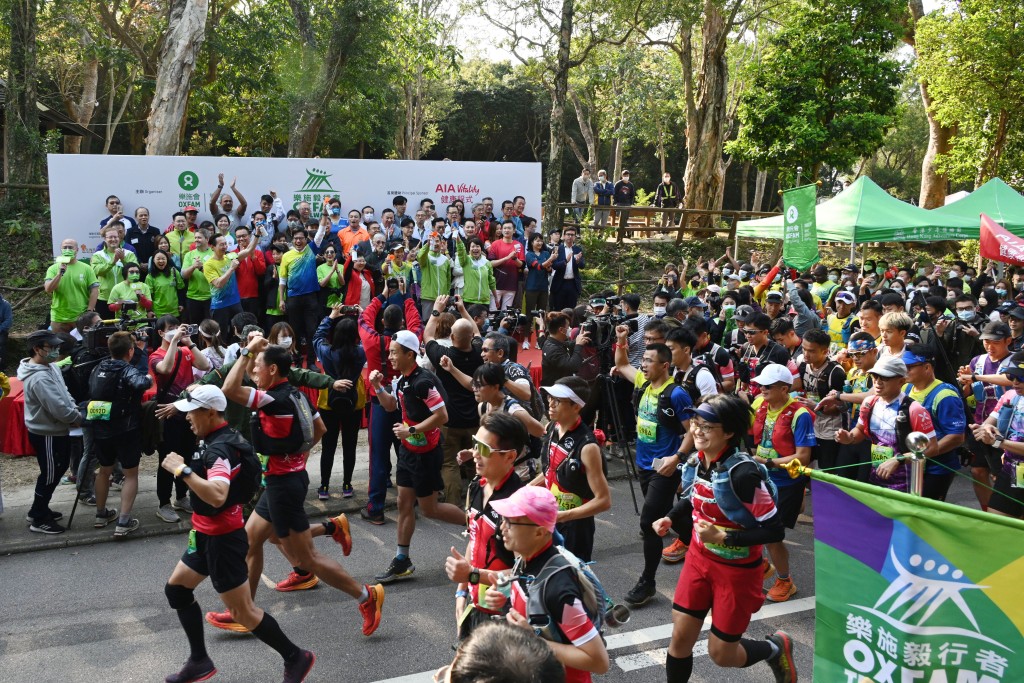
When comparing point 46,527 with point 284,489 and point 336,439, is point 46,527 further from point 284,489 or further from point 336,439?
point 284,489

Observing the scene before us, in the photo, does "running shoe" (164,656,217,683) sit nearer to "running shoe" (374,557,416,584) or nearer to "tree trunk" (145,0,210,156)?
"running shoe" (374,557,416,584)

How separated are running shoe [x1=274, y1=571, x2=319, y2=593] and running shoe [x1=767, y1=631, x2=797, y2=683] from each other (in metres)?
3.11

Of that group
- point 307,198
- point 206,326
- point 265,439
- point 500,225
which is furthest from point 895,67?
point 265,439

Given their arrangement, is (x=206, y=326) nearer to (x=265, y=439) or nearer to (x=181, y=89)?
(x=265, y=439)

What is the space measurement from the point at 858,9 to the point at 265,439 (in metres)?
22.2

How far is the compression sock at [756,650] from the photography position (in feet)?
14.5

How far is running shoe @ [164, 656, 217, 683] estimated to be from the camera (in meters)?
4.73

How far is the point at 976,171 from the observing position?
75.0 ft

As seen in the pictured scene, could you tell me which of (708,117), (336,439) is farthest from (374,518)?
(708,117)

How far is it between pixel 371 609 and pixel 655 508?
1.89 metres

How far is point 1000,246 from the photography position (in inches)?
483

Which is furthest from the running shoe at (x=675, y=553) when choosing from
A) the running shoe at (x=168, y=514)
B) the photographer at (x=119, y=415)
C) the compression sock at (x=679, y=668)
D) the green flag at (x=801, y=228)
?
the green flag at (x=801, y=228)

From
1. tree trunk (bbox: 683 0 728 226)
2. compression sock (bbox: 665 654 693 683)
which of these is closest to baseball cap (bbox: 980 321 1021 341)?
compression sock (bbox: 665 654 693 683)

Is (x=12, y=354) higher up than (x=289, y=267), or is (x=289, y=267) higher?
(x=289, y=267)
